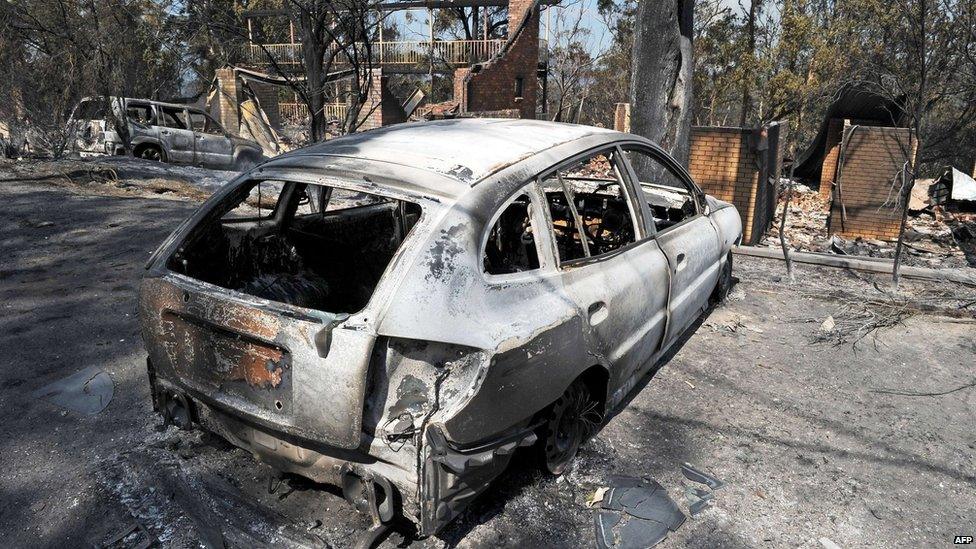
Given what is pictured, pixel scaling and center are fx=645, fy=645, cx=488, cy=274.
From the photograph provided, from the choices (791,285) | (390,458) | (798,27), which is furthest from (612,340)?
(798,27)

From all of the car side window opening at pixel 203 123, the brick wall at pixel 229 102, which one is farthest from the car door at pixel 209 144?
the brick wall at pixel 229 102

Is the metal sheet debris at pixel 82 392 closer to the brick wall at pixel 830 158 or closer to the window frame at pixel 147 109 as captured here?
the window frame at pixel 147 109

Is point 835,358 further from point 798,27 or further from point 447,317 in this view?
point 798,27

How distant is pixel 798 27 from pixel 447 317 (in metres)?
14.2

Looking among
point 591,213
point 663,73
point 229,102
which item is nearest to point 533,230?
point 591,213

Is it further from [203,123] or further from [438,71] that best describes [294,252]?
[438,71]

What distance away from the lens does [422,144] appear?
305 centimetres

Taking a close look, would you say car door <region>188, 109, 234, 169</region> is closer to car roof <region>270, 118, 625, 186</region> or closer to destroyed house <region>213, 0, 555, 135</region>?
destroyed house <region>213, 0, 555, 135</region>

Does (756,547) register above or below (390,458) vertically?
below

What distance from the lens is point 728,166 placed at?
920 cm

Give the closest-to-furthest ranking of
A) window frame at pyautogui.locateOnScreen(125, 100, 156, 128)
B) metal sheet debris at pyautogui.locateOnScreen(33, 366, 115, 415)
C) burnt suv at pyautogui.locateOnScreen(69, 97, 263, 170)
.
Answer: metal sheet debris at pyautogui.locateOnScreen(33, 366, 115, 415), burnt suv at pyautogui.locateOnScreen(69, 97, 263, 170), window frame at pyautogui.locateOnScreen(125, 100, 156, 128)

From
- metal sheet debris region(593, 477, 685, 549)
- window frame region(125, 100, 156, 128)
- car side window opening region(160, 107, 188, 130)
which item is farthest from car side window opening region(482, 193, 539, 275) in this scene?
car side window opening region(160, 107, 188, 130)

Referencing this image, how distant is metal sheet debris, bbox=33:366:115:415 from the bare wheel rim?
8.35ft

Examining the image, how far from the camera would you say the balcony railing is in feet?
80.2
